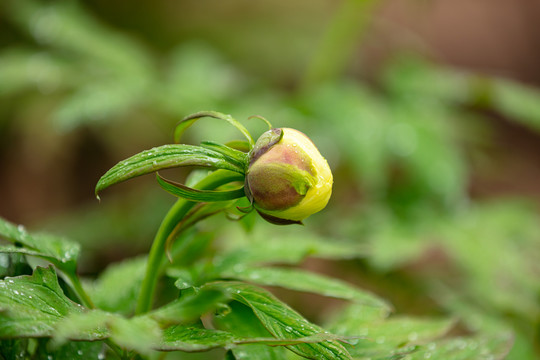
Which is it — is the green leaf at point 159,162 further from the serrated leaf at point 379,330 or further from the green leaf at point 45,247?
the serrated leaf at point 379,330

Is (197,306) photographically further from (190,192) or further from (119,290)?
(119,290)

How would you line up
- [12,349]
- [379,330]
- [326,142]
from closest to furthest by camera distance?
[12,349], [379,330], [326,142]

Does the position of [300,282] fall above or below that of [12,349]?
above

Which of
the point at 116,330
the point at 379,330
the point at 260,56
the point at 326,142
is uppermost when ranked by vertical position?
the point at 260,56

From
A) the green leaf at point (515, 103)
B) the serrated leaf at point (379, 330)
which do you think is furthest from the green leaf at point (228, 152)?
the green leaf at point (515, 103)

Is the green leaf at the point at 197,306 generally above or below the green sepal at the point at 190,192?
below

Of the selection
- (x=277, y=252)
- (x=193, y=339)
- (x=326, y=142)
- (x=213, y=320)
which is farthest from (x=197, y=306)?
(x=326, y=142)

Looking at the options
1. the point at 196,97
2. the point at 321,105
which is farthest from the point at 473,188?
the point at 196,97
